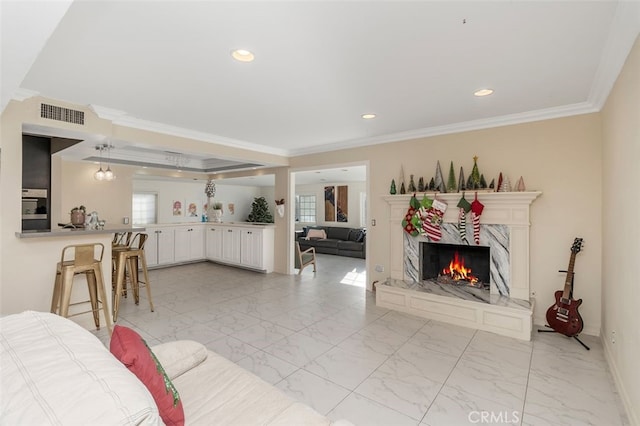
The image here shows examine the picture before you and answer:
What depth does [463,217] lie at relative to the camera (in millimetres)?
3885

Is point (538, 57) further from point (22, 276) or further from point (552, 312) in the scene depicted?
point (22, 276)

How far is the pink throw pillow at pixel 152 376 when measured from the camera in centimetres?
115

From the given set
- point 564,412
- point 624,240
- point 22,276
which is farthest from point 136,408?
point 22,276

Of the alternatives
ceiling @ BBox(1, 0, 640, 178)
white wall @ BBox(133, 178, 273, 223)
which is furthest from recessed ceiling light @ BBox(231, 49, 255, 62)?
white wall @ BBox(133, 178, 273, 223)

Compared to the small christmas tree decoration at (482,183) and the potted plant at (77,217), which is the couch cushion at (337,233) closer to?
the small christmas tree decoration at (482,183)

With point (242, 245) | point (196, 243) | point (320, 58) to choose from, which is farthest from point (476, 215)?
point (196, 243)

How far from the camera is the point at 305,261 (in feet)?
20.6

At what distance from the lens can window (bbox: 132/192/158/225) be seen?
8.10 m

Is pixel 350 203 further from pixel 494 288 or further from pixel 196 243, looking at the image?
pixel 494 288

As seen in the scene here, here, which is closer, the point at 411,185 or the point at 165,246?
the point at 411,185

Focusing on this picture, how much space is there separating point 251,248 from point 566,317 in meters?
5.20

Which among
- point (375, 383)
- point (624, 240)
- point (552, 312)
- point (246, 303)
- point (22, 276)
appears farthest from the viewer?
point (246, 303)

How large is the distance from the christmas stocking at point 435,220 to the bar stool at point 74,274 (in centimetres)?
391

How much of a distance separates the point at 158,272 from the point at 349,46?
240 inches
